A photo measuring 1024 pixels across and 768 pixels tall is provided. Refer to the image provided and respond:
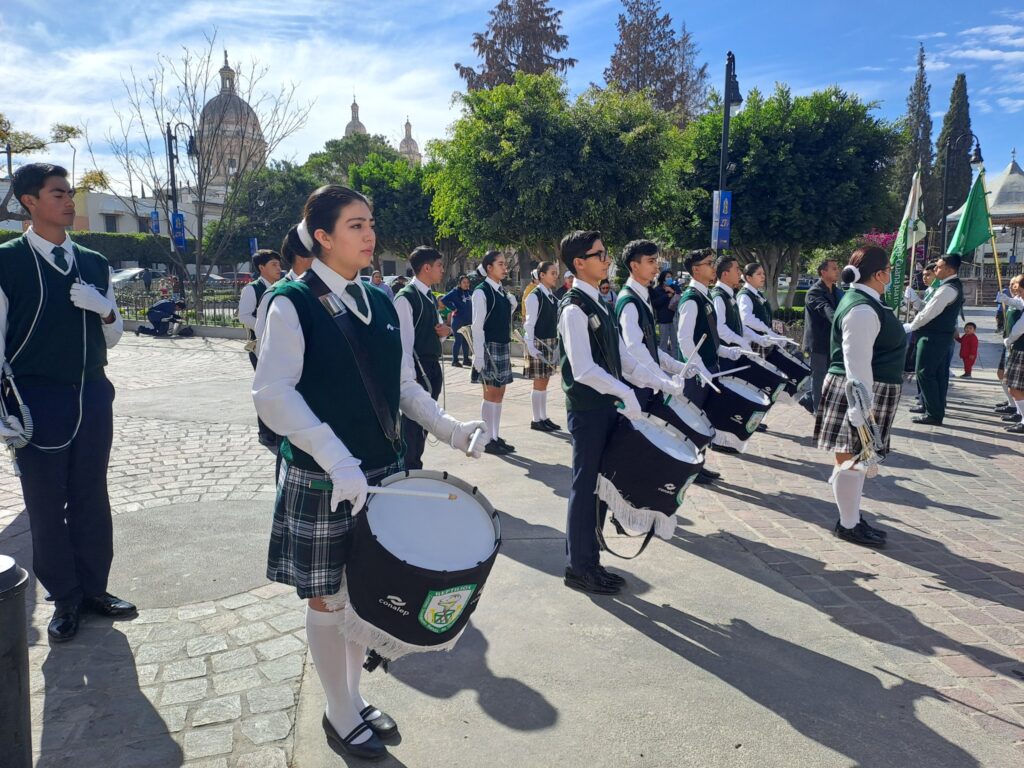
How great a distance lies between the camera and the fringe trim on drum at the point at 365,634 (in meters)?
2.45

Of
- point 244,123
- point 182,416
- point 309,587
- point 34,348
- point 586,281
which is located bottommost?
point 182,416

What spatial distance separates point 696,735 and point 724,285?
4.89 metres

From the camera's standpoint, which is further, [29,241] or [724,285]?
[724,285]

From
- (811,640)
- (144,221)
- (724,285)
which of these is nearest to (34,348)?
(811,640)

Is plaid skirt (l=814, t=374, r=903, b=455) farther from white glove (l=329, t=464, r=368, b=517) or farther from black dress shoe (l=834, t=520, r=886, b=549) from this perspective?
white glove (l=329, t=464, r=368, b=517)

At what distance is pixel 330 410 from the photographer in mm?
2498

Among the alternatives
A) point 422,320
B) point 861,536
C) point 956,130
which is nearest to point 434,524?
point 861,536

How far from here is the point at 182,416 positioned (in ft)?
29.5

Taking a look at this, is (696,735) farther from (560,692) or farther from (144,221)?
(144,221)

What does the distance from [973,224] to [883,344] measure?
8.86 meters

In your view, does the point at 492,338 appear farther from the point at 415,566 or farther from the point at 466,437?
the point at 415,566

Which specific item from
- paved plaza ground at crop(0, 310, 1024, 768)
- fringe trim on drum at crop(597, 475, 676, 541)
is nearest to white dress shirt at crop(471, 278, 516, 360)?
paved plaza ground at crop(0, 310, 1024, 768)

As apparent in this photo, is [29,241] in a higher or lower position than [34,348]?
higher

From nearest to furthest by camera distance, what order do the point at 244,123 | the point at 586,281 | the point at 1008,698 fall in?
1. the point at 1008,698
2. the point at 586,281
3. the point at 244,123
